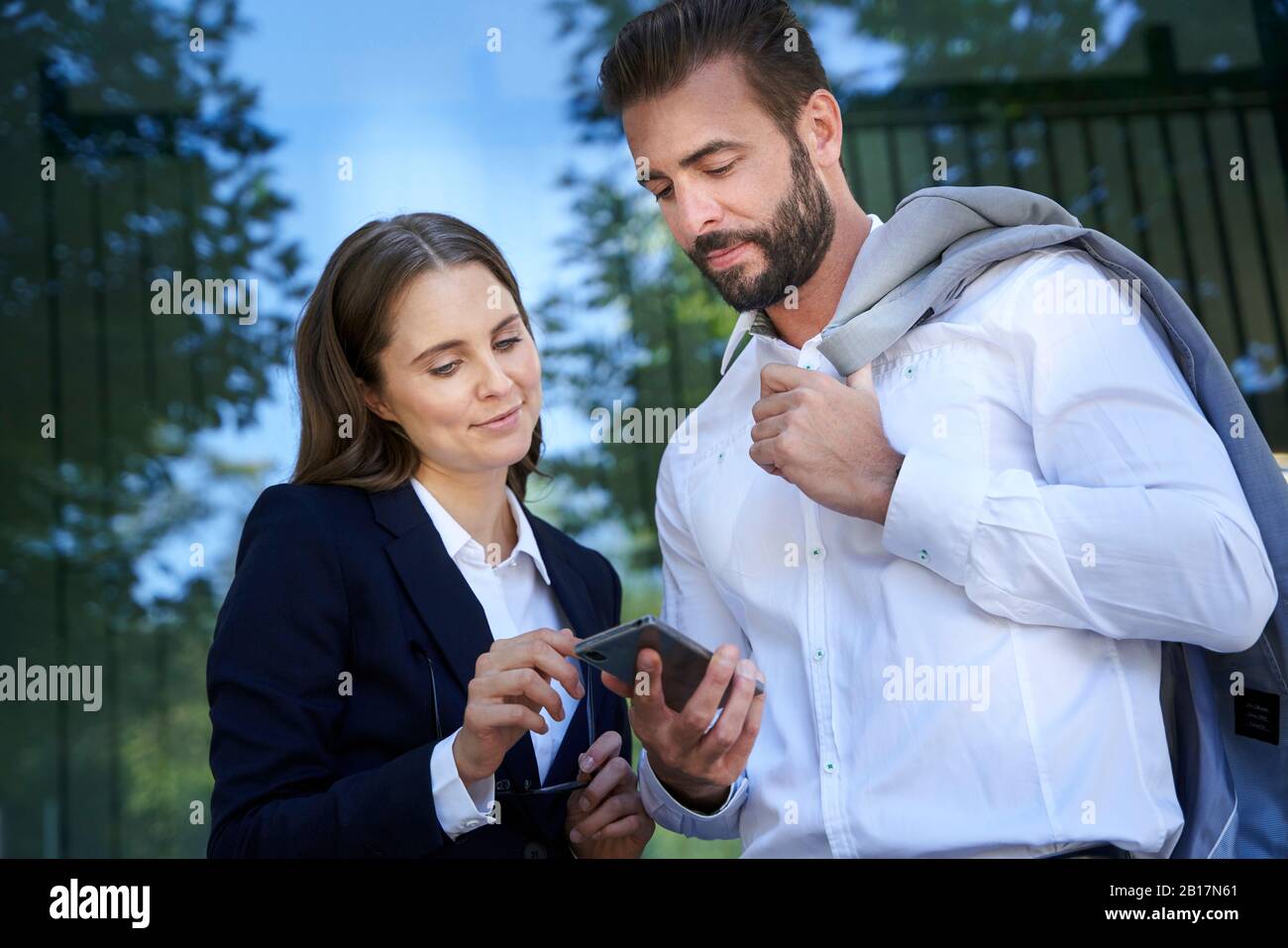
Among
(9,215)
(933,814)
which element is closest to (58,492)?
(9,215)

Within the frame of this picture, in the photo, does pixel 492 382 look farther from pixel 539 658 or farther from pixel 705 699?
pixel 705 699

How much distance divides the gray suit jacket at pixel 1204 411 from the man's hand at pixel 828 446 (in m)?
0.16

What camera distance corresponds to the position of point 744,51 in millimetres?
2221

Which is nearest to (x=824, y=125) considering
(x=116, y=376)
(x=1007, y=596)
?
(x=1007, y=596)

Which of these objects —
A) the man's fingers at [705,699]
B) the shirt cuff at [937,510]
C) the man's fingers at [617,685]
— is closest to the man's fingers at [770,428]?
the shirt cuff at [937,510]

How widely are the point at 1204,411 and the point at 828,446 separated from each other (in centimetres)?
60

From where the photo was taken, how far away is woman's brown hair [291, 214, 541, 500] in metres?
2.16

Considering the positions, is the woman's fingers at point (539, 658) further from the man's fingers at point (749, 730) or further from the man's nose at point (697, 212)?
the man's nose at point (697, 212)

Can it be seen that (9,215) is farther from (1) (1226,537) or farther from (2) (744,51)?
(1) (1226,537)

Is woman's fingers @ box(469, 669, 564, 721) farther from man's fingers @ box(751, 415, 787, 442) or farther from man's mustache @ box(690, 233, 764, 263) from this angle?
man's mustache @ box(690, 233, 764, 263)

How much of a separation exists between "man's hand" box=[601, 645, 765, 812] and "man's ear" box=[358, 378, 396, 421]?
0.72 metres

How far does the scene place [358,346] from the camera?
7.22 feet

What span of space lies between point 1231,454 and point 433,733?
1.32 m

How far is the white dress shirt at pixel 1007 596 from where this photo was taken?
1.67 meters
